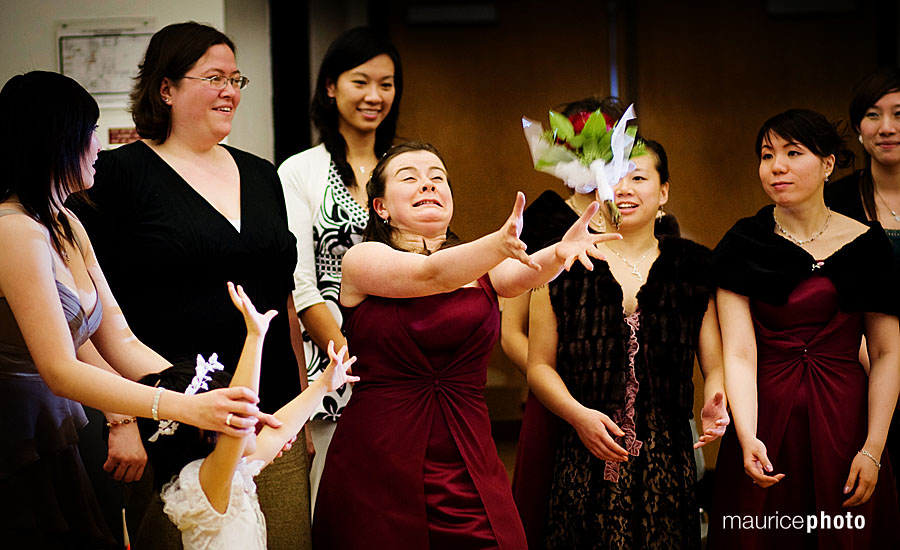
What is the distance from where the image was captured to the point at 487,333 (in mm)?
2178

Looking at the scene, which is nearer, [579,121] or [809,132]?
[579,121]

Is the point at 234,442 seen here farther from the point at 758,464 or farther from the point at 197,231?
the point at 758,464

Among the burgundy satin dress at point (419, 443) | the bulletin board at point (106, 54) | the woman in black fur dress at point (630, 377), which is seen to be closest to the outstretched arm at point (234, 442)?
the burgundy satin dress at point (419, 443)

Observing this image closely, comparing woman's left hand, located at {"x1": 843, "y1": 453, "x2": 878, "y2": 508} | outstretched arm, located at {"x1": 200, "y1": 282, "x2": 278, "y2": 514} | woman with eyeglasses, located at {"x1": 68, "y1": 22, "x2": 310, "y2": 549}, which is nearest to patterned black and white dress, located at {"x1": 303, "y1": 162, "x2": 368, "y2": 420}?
woman with eyeglasses, located at {"x1": 68, "y1": 22, "x2": 310, "y2": 549}

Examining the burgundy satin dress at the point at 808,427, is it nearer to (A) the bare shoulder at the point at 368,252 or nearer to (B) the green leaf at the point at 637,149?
(B) the green leaf at the point at 637,149

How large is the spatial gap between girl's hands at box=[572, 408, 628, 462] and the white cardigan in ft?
2.90

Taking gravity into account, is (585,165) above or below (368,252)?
above

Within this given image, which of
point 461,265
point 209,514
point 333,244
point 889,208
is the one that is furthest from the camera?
point 889,208

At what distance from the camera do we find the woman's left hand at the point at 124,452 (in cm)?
199

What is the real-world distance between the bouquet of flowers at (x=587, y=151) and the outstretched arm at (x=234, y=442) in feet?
2.52

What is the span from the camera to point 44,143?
1840mm

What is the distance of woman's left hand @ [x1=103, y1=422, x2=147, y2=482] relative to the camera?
6.53 feet

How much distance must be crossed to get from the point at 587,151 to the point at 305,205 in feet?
3.50

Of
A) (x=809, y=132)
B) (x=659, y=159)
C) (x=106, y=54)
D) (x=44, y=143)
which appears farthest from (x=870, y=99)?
(x=106, y=54)
